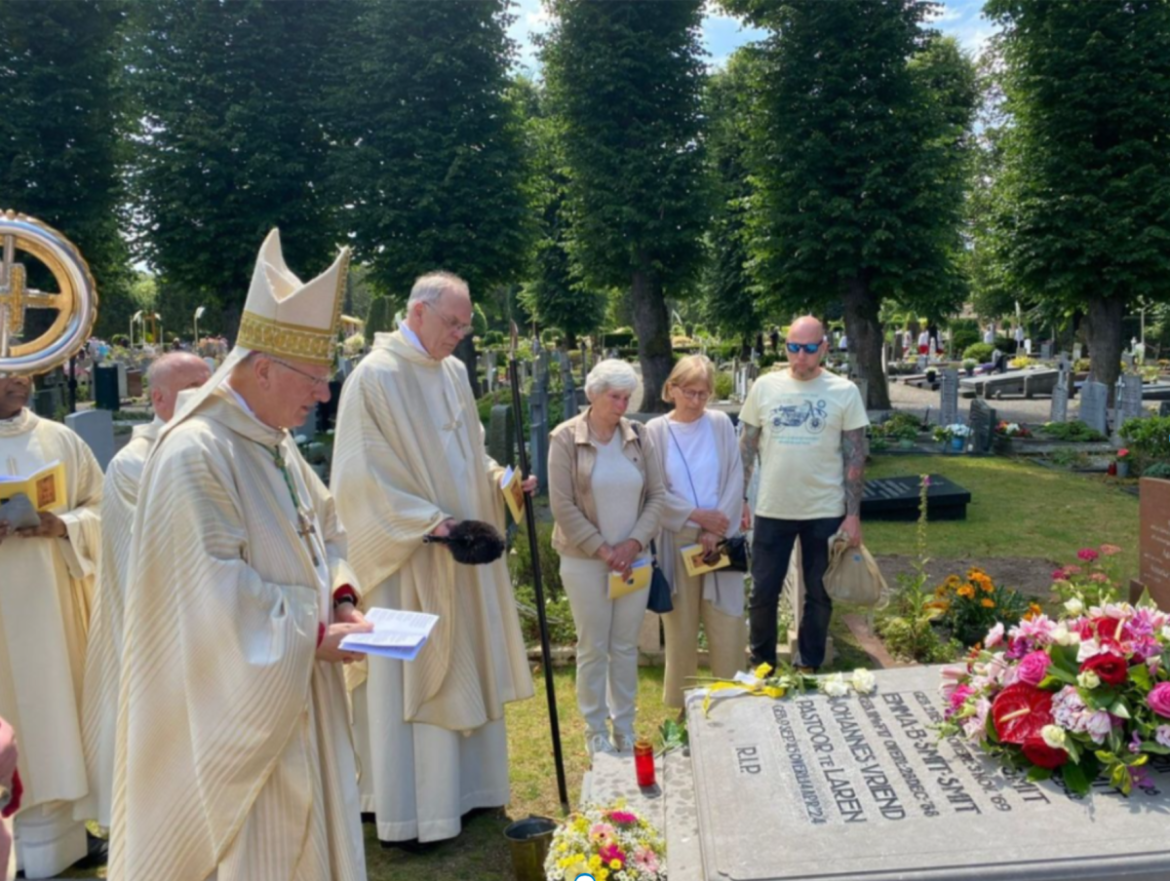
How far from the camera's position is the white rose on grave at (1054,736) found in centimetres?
318

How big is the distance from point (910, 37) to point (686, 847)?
19.3 metres

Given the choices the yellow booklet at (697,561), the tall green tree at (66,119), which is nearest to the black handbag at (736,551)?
the yellow booklet at (697,561)

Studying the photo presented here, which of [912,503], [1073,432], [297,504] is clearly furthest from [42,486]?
[1073,432]

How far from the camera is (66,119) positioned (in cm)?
2323

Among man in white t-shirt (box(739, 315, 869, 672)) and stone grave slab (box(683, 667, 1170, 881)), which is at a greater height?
man in white t-shirt (box(739, 315, 869, 672))

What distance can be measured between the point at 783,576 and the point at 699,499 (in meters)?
0.94

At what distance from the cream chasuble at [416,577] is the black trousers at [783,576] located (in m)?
2.09

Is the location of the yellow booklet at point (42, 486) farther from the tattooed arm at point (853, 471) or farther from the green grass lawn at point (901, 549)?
the tattooed arm at point (853, 471)

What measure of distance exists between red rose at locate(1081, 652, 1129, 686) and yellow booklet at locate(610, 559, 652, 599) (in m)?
2.27

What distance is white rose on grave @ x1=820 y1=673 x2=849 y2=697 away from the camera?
161 inches

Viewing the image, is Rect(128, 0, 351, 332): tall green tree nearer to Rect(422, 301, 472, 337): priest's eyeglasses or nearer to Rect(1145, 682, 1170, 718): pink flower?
Rect(422, 301, 472, 337): priest's eyeglasses

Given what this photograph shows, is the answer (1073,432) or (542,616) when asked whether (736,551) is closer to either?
(542,616)

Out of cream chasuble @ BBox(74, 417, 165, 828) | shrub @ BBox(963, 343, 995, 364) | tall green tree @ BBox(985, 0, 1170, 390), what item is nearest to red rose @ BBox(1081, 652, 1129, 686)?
cream chasuble @ BBox(74, 417, 165, 828)

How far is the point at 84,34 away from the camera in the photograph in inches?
915
